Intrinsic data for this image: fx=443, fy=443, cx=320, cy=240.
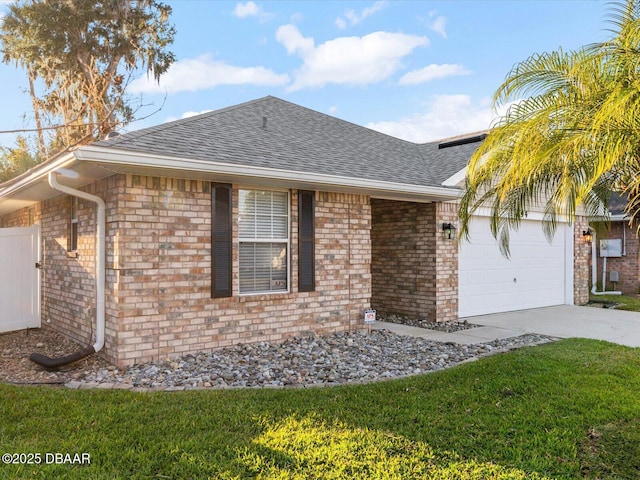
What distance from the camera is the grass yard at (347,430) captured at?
336cm

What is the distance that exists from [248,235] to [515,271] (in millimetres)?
7872

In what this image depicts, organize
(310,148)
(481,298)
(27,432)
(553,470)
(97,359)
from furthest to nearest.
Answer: (481,298), (310,148), (97,359), (27,432), (553,470)

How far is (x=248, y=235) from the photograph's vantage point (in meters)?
7.30

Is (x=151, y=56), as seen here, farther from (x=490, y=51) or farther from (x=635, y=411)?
(x=635, y=411)

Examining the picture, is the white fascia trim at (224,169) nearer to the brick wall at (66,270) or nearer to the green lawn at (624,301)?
the brick wall at (66,270)

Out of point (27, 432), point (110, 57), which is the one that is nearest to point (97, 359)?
point (27, 432)

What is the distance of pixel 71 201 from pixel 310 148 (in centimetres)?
454

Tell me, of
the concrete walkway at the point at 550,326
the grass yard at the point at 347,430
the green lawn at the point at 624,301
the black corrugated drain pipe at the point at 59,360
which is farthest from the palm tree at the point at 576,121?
the green lawn at the point at 624,301

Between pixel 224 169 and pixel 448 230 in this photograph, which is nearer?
pixel 224 169

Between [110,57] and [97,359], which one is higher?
[110,57]

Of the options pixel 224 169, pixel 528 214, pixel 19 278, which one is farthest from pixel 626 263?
pixel 19 278

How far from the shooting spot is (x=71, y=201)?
26.5 feet

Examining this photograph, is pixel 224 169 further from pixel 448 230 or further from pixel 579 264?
pixel 579 264

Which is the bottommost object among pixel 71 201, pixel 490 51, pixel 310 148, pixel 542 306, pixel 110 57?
pixel 542 306
